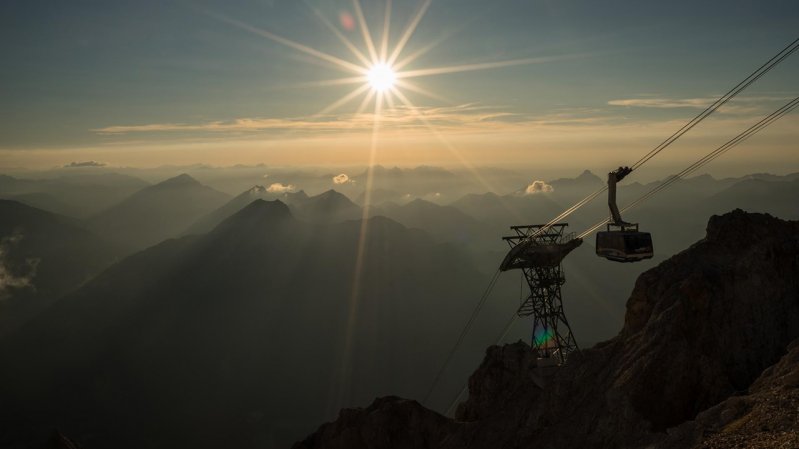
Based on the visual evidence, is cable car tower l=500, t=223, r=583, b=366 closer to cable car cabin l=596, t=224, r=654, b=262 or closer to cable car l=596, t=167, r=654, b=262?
cable car l=596, t=167, r=654, b=262

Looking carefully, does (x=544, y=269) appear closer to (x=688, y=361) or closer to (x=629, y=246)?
(x=629, y=246)

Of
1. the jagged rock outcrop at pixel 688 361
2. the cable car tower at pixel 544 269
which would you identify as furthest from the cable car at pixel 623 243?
the cable car tower at pixel 544 269

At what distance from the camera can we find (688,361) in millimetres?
32469

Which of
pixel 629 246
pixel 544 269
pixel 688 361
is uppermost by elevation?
pixel 544 269

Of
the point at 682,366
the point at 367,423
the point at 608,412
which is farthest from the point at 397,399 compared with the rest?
the point at 682,366

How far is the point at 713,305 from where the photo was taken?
113ft

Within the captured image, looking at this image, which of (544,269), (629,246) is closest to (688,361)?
(629,246)

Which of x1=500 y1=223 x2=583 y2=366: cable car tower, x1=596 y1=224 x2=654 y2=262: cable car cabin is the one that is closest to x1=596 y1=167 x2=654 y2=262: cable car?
x1=596 y1=224 x2=654 y2=262: cable car cabin

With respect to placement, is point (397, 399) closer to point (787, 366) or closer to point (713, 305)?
point (713, 305)

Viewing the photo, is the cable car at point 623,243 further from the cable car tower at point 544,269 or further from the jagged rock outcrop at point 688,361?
the cable car tower at point 544,269

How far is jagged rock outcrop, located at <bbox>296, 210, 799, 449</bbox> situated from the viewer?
28.5m

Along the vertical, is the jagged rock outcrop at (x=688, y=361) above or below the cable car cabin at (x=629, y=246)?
below

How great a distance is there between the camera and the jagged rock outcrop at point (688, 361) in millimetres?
28547

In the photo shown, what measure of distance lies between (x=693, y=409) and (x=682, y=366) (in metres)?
2.60
